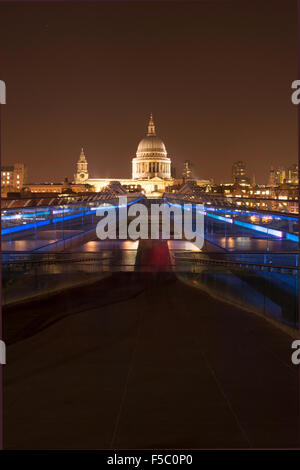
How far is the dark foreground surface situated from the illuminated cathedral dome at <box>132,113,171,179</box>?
16912 centimetres

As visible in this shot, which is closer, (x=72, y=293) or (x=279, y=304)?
(x=279, y=304)

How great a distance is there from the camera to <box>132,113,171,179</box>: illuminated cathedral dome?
579 ft

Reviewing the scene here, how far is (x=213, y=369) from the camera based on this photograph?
5418 mm

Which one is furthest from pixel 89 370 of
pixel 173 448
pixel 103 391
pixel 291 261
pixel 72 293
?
pixel 291 261

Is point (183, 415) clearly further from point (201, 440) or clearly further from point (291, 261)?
point (291, 261)

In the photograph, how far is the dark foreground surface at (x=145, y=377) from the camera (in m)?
4.09

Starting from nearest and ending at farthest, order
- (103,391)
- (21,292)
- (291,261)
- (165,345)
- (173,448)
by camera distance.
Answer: (173,448)
(103,391)
(165,345)
(21,292)
(291,261)

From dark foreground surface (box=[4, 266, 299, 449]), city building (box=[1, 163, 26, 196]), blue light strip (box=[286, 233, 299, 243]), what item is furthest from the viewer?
city building (box=[1, 163, 26, 196])

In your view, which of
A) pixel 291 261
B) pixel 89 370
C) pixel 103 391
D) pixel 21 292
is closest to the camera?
pixel 103 391

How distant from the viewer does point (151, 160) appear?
176 meters

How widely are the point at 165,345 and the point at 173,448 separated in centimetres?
236

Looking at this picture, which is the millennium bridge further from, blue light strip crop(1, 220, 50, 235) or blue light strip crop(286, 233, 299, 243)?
blue light strip crop(1, 220, 50, 235)

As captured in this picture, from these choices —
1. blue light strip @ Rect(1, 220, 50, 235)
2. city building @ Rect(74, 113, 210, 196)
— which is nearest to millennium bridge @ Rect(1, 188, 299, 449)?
blue light strip @ Rect(1, 220, 50, 235)

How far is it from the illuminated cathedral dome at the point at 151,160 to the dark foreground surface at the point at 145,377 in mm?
169119
